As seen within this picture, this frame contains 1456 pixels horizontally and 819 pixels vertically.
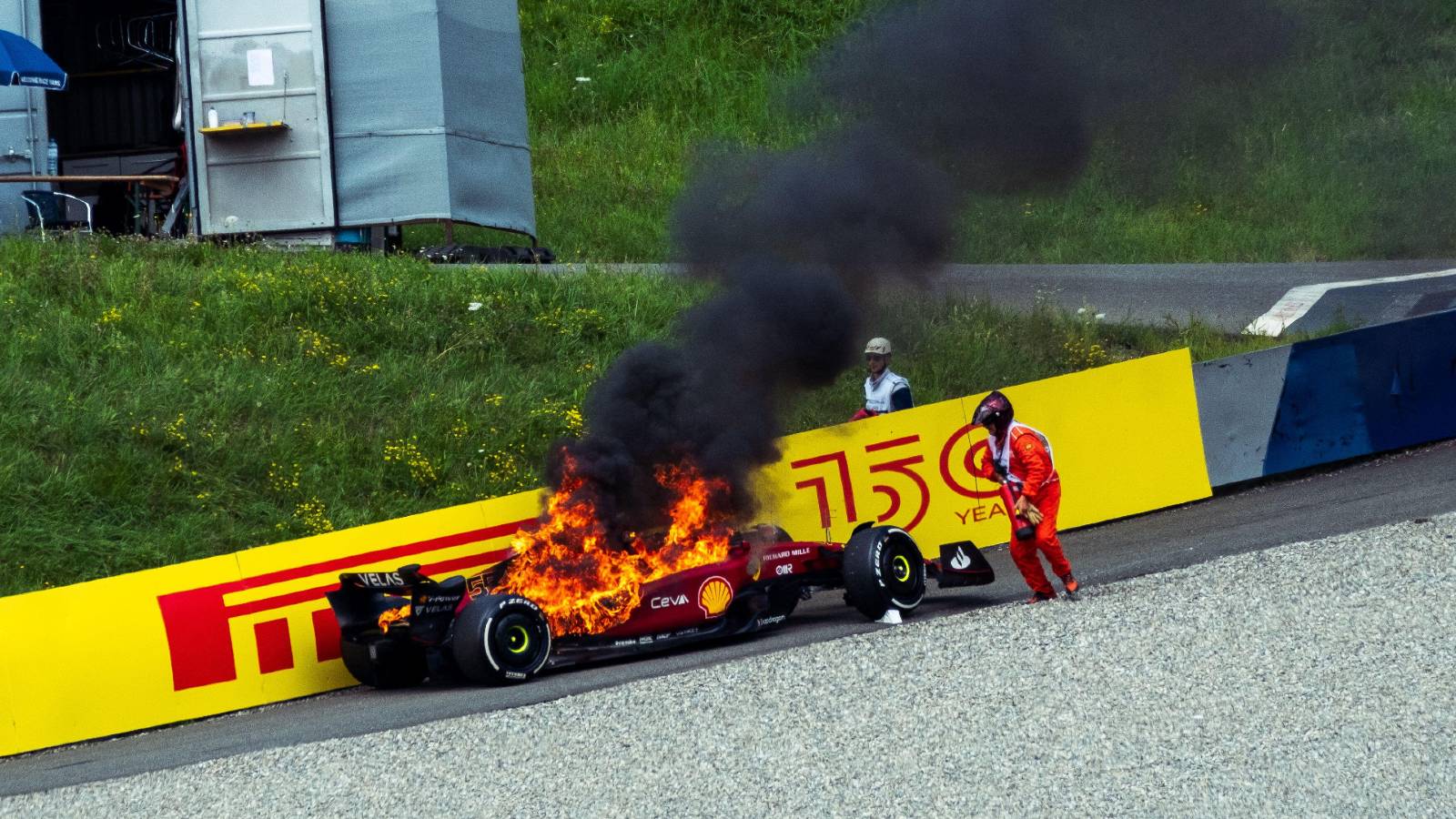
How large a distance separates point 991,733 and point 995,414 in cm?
322

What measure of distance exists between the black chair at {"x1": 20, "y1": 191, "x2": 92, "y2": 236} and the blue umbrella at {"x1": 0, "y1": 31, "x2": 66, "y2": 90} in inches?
84.3

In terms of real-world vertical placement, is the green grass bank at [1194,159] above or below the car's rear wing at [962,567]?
A: above

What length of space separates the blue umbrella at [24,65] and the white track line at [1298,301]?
1306cm

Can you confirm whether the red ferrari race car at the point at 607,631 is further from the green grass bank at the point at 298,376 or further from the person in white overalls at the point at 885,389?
the green grass bank at the point at 298,376

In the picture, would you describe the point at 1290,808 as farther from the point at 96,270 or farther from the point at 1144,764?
the point at 96,270

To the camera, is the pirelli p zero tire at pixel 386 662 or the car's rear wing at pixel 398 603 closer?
the car's rear wing at pixel 398 603

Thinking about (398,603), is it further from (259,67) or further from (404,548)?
(259,67)

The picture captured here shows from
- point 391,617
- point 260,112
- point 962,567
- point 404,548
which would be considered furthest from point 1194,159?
point 391,617

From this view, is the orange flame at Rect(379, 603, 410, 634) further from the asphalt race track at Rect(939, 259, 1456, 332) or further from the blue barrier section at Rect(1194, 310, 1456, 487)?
the asphalt race track at Rect(939, 259, 1456, 332)

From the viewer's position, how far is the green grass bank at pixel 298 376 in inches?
517

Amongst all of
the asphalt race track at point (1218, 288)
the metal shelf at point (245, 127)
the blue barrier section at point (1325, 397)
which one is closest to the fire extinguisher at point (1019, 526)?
the blue barrier section at point (1325, 397)

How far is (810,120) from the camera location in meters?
17.7

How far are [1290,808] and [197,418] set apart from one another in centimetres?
1060

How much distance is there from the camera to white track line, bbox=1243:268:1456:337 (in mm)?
18172
